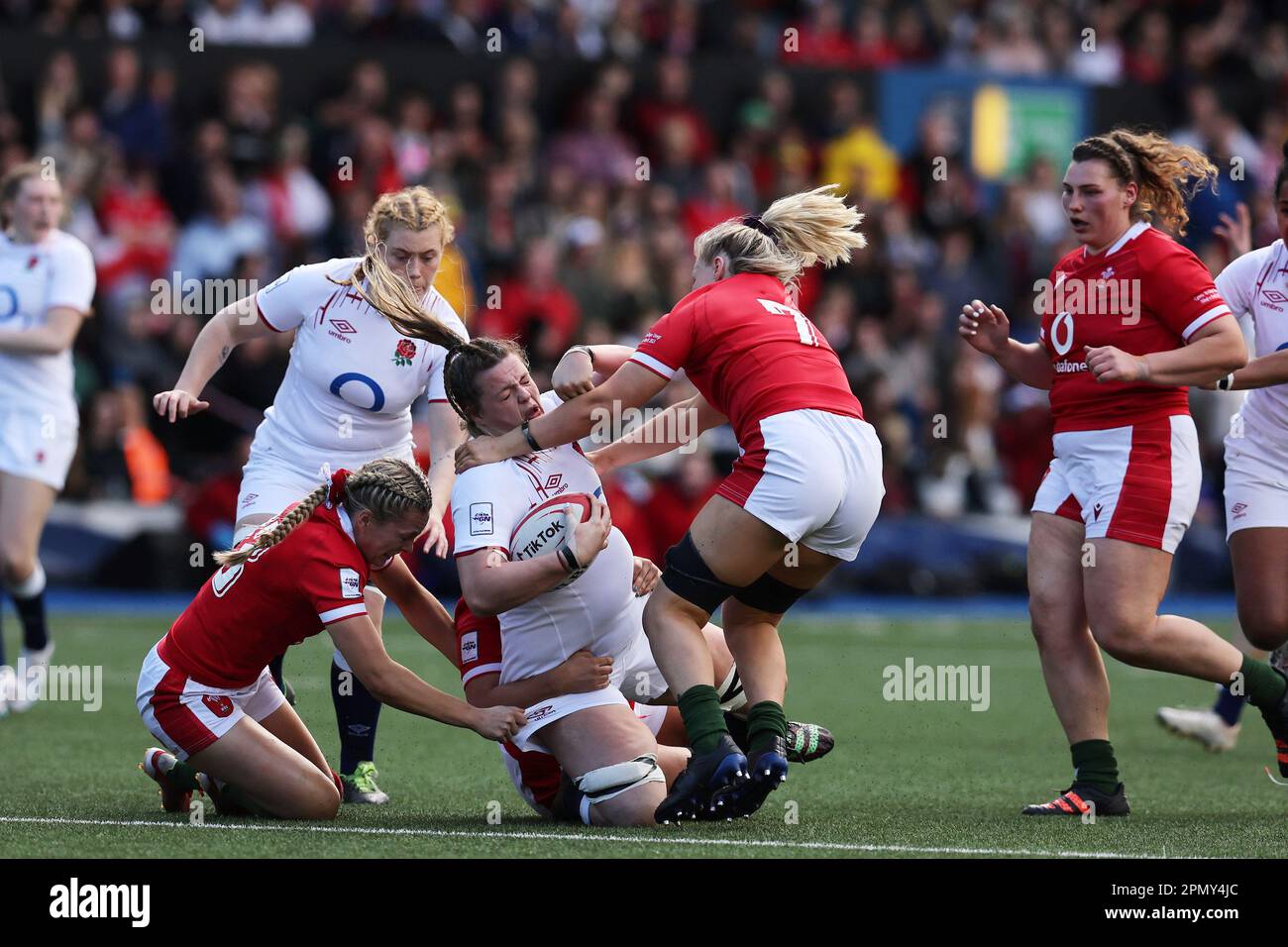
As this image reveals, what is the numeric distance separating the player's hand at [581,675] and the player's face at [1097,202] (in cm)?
213

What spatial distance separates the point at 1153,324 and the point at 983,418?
389 inches

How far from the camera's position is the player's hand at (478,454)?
5711mm

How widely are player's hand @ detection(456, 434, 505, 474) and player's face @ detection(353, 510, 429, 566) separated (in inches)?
9.0

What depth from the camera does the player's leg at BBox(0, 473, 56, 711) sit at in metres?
8.46

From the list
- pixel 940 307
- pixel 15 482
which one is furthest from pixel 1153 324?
pixel 940 307

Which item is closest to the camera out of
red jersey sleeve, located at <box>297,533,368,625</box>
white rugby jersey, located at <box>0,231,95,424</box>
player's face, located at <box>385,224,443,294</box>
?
red jersey sleeve, located at <box>297,533,368,625</box>

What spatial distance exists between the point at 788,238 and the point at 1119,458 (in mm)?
1292

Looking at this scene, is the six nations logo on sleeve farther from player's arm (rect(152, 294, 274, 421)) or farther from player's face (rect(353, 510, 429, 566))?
player's arm (rect(152, 294, 274, 421))

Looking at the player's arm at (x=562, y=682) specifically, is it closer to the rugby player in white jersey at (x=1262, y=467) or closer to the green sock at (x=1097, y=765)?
the green sock at (x=1097, y=765)

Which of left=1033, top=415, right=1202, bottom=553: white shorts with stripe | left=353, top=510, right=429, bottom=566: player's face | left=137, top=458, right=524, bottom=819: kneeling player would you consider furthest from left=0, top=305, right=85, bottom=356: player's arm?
left=1033, top=415, right=1202, bottom=553: white shorts with stripe

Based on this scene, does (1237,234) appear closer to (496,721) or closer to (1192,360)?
(1192,360)

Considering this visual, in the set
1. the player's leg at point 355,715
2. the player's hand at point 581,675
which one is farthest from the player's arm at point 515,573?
the player's leg at point 355,715

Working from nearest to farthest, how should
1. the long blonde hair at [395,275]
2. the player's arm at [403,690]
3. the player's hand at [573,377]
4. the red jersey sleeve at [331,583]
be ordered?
the player's arm at [403,690]
the red jersey sleeve at [331,583]
the player's hand at [573,377]
the long blonde hair at [395,275]

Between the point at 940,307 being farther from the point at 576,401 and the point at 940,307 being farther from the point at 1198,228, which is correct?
the point at 576,401
